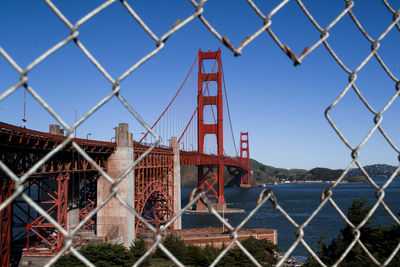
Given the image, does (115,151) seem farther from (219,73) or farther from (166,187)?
(219,73)

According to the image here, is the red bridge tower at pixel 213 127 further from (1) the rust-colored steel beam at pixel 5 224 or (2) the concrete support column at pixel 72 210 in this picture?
(1) the rust-colored steel beam at pixel 5 224

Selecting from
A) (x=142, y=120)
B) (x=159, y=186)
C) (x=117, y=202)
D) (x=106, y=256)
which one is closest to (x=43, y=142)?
(x=106, y=256)

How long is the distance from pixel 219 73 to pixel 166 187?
28.0 m

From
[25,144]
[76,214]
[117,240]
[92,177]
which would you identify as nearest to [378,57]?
[25,144]

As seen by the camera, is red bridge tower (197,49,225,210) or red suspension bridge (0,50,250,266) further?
red bridge tower (197,49,225,210)

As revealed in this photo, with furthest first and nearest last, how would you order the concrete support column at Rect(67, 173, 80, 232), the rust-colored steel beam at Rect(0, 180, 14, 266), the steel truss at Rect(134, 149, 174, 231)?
1. the steel truss at Rect(134, 149, 174, 231)
2. the concrete support column at Rect(67, 173, 80, 232)
3. the rust-colored steel beam at Rect(0, 180, 14, 266)

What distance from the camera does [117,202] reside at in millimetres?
19953

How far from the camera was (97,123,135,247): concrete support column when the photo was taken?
776 inches

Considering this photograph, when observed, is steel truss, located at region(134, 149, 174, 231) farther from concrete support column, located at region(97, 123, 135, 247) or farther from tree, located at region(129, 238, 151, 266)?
tree, located at region(129, 238, 151, 266)

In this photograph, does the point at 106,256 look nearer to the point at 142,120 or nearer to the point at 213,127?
the point at 142,120

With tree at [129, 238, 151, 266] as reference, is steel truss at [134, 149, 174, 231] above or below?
above

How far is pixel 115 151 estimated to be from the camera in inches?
819

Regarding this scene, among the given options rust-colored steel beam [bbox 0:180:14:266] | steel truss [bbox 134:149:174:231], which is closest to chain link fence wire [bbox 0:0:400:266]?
rust-colored steel beam [bbox 0:180:14:266]

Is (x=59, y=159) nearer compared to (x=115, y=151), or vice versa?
(x=59, y=159)
